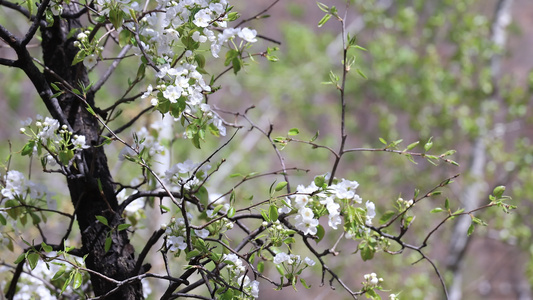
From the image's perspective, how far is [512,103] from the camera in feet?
14.5

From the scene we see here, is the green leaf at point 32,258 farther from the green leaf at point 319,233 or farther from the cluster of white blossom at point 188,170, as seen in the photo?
the green leaf at point 319,233

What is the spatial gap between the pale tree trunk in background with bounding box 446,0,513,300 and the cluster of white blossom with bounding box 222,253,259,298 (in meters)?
3.49

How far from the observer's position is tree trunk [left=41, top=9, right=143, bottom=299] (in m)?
1.49

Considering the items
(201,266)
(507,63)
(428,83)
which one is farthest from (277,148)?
(507,63)

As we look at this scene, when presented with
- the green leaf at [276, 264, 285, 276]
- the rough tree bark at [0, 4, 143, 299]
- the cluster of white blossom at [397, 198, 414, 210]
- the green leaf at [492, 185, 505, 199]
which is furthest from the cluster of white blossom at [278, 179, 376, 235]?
the rough tree bark at [0, 4, 143, 299]

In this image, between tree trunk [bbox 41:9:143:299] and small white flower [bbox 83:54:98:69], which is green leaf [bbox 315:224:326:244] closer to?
tree trunk [bbox 41:9:143:299]

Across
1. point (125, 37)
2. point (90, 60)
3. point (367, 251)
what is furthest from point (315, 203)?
point (90, 60)

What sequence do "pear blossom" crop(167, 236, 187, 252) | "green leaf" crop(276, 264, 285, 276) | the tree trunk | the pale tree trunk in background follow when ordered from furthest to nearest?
the pale tree trunk in background
the tree trunk
"pear blossom" crop(167, 236, 187, 252)
"green leaf" crop(276, 264, 285, 276)

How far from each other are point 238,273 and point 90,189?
17.6 inches

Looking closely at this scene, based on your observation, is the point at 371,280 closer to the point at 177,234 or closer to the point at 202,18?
the point at 177,234

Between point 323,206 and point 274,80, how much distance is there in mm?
5642

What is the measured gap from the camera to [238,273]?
1.37m

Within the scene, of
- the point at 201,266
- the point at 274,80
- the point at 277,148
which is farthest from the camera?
the point at 274,80

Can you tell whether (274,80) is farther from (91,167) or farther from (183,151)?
(91,167)
